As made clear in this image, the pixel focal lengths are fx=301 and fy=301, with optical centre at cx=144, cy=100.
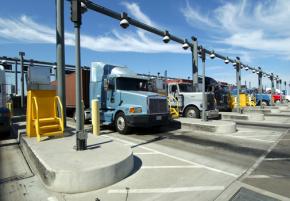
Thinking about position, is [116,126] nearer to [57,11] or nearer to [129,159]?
[57,11]

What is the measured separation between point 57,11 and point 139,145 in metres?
5.77

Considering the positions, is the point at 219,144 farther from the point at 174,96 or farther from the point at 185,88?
the point at 185,88

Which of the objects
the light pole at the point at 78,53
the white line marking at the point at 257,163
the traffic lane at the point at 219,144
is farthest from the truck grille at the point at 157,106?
the light pole at the point at 78,53

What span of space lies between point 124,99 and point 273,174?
795cm

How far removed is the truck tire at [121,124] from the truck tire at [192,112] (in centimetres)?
675

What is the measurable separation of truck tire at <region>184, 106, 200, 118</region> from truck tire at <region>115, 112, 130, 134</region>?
675 cm

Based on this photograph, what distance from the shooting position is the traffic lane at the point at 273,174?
6043 mm

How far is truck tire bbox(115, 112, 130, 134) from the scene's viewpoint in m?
13.2

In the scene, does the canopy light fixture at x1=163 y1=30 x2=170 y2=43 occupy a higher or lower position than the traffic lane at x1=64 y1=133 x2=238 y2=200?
higher

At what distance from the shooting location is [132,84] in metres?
14.5

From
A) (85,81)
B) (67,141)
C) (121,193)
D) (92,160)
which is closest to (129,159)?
(92,160)

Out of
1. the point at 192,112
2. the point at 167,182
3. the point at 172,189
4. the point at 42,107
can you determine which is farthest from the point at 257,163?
the point at 192,112

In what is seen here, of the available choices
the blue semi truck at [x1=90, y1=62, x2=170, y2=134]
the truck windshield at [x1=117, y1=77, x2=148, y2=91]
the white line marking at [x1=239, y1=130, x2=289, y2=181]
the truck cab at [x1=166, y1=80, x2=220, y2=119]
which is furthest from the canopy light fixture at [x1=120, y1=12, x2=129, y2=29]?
the white line marking at [x1=239, y1=130, x2=289, y2=181]

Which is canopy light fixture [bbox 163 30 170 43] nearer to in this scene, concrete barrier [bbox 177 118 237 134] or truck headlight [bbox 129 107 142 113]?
concrete barrier [bbox 177 118 237 134]
